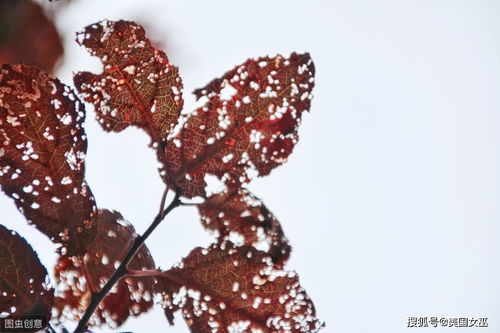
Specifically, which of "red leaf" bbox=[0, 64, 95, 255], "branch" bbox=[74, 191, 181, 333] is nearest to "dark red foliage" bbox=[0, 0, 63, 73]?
"red leaf" bbox=[0, 64, 95, 255]

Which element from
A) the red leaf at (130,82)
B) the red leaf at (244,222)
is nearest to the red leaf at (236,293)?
the red leaf at (244,222)

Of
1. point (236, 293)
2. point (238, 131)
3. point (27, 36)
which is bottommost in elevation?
point (236, 293)

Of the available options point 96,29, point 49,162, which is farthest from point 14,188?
point 96,29

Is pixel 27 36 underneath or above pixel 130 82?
above

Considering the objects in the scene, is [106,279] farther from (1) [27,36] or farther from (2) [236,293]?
(1) [27,36]

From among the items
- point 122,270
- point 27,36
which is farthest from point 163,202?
point 27,36
